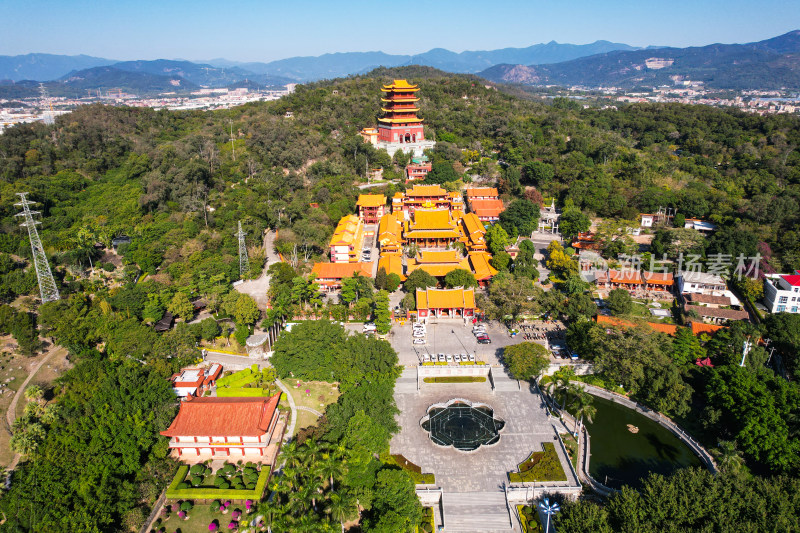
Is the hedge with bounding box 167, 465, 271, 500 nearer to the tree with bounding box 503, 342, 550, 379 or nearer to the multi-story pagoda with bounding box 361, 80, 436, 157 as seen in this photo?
the tree with bounding box 503, 342, 550, 379

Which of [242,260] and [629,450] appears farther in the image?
[242,260]

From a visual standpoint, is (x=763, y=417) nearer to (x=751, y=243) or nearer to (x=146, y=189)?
(x=751, y=243)

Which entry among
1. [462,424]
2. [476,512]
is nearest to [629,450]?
[462,424]

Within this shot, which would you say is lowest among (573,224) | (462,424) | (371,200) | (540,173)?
(462,424)

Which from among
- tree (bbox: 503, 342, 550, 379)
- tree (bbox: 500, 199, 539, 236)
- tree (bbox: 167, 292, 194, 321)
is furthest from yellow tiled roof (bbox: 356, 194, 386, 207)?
tree (bbox: 503, 342, 550, 379)

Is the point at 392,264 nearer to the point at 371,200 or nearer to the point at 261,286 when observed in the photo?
the point at 261,286

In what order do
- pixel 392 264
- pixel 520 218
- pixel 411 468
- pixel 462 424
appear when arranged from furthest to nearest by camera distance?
pixel 520 218, pixel 392 264, pixel 462 424, pixel 411 468

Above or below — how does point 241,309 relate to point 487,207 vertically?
below

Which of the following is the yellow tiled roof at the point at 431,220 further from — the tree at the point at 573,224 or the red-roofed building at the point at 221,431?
the red-roofed building at the point at 221,431
